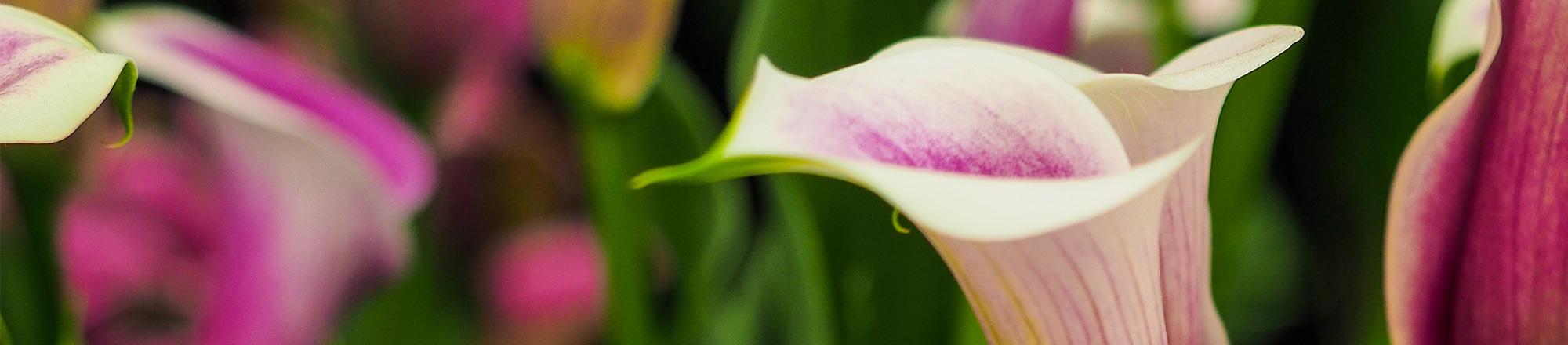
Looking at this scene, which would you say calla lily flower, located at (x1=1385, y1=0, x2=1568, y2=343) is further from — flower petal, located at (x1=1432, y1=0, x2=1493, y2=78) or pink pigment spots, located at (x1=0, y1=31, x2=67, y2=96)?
pink pigment spots, located at (x1=0, y1=31, x2=67, y2=96)

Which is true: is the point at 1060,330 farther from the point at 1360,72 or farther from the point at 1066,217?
the point at 1360,72

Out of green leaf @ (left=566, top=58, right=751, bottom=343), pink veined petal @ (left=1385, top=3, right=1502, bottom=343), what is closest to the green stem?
green leaf @ (left=566, top=58, right=751, bottom=343)

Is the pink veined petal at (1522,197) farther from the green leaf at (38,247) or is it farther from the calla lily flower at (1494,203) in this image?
the green leaf at (38,247)

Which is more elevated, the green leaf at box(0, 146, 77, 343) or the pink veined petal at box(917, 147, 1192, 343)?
the pink veined petal at box(917, 147, 1192, 343)

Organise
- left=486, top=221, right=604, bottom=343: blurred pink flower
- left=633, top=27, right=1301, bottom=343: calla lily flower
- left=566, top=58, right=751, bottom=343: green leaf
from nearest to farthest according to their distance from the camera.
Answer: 1. left=633, top=27, right=1301, bottom=343: calla lily flower
2. left=566, top=58, right=751, bottom=343: green leaf
3. left=486, top=221, right=604, bottom=343: blurred pink flower

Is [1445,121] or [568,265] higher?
[1445,121]

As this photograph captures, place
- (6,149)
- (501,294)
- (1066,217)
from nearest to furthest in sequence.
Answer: (1066,217) < (6,149) < (501,294)

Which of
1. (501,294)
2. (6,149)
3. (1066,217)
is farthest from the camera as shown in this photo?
(501,294)

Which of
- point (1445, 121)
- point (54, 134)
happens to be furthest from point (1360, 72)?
point (54, 134)
